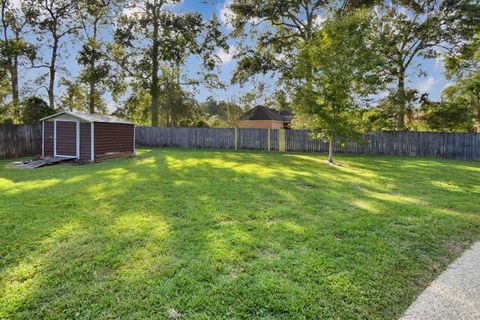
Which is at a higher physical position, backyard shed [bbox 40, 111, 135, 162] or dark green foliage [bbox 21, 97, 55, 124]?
dark green foliage [bbox 21, 97, 55, 124]

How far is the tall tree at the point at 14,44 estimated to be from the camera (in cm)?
1504

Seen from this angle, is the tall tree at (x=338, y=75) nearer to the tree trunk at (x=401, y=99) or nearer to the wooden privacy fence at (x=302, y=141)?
the wooden privacy fence at (x=302, y=141)

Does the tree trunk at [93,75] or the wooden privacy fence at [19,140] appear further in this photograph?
the tree trunk at [93,75]

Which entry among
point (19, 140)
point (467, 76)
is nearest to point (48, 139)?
point (19, 140)

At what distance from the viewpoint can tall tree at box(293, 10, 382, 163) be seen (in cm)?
941

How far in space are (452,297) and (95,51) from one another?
70.2ft

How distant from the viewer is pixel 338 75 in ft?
31.0

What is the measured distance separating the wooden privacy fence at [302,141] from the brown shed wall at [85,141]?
7.41m

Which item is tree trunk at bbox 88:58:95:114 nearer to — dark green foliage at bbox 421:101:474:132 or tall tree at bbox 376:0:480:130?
tall tree at bbox 376:0:480:130

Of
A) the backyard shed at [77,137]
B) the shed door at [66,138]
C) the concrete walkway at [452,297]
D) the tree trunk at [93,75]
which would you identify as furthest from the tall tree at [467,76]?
the tree trunk at [93,75]

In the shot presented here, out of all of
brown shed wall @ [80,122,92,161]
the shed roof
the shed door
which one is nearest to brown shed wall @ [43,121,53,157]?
the shed door

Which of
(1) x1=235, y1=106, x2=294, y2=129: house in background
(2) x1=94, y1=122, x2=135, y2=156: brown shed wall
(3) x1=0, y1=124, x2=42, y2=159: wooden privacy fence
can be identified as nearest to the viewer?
(2) x1=94, y1=122, x2=135, y2=156: brown shed wall

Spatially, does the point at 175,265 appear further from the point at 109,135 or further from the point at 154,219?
the point at 109,135

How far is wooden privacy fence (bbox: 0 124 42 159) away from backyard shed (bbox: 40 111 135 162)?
1.79 meters
